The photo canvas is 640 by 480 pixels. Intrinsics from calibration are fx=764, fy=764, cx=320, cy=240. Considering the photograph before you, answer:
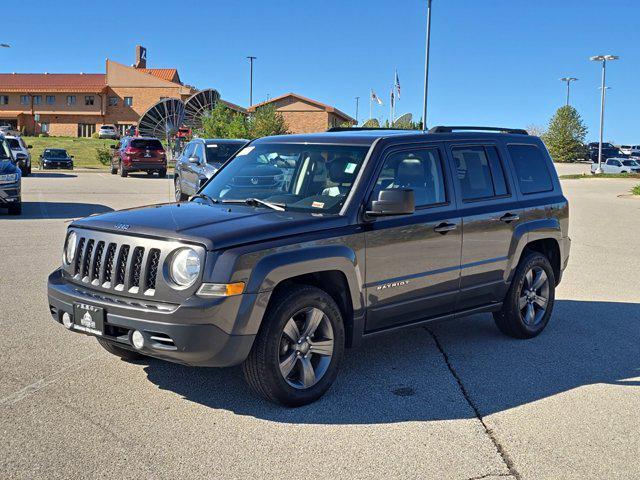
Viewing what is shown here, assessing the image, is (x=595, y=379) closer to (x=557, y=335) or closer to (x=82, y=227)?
(x=557, y=335)

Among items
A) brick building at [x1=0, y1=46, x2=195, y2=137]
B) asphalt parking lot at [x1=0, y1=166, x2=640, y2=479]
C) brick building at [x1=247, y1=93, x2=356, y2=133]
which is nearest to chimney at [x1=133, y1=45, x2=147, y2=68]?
brick building at [x1=0, y1=46, x2=195, y2=137]

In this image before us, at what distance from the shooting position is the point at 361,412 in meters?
4.92

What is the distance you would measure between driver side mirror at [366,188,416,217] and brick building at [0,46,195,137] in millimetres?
82029

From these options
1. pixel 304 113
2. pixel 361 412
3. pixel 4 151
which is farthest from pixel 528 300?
pixel 304 113

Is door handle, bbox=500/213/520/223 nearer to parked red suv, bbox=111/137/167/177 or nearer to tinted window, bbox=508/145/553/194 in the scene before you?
tinted window, bbox=508/145/553/194

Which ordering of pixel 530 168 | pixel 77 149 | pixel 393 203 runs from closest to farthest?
pixel 393 203, pixel 530 168, pixel 77 149

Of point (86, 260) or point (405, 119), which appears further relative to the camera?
point (405, 119)

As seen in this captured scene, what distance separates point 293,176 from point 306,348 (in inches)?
60.1

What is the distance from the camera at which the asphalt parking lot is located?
412 centimetres

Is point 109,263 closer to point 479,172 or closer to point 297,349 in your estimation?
point 297,349

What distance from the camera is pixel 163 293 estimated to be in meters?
4.62

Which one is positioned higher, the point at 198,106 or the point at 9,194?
the point at 198,106

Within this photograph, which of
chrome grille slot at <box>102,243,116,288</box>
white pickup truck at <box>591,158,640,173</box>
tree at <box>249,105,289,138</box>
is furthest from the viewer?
white pickup truck at <box>591,158,640,173</box>

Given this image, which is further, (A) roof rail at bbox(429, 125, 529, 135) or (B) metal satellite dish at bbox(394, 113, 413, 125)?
(B) metal satellite dish at bbox(394, 113, 413, 125)
